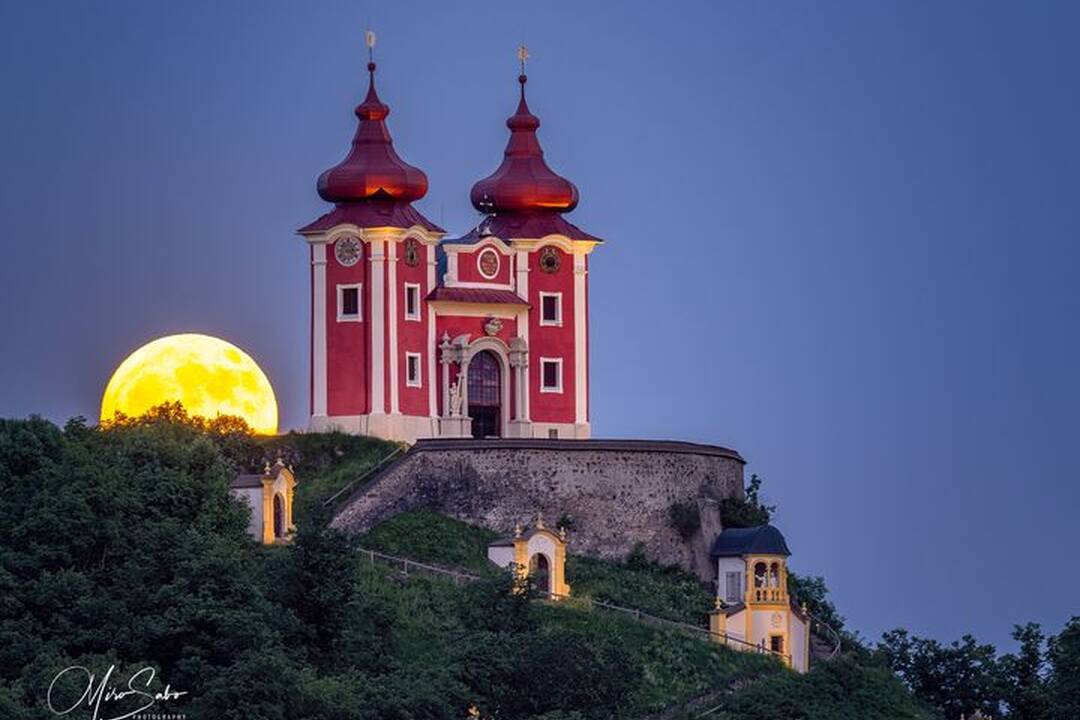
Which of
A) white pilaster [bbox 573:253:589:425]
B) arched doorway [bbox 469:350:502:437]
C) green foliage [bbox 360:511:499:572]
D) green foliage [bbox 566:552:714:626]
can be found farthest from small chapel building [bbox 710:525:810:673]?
arched doorway [bbox 469:350:502:437]

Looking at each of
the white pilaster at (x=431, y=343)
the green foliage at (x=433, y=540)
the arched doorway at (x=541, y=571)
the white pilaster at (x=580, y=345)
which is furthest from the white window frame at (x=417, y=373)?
the arched doorway at (x=541, y=571)

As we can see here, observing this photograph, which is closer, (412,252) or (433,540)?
(433,540)

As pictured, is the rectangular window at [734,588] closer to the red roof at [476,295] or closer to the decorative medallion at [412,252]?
the red roof at [476,295]

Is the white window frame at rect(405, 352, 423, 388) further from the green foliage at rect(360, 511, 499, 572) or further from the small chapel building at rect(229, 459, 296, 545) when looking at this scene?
the small chapel building at rect(229, 459, 296, 545)

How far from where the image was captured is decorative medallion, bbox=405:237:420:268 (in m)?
108

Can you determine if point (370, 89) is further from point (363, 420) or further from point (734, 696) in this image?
point (734, 696)

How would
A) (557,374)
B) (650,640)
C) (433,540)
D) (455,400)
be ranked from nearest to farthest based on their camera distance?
1. (650,640)
2. (433,540)
3. (455,400)
4. (557,374)

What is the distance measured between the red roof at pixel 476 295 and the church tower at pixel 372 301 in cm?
31

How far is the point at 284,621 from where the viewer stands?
9088cm

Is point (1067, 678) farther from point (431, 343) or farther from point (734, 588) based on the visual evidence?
point (431, 343)

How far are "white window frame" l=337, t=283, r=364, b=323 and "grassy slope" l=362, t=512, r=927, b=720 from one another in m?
6.27

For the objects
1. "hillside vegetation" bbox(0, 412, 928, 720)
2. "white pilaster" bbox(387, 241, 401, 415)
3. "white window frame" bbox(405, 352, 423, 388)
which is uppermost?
"white pilaster" bbox(387, 241, 401, 415)

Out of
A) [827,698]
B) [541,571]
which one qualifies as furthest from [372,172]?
[827,698]

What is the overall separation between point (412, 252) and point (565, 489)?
7419 mm
